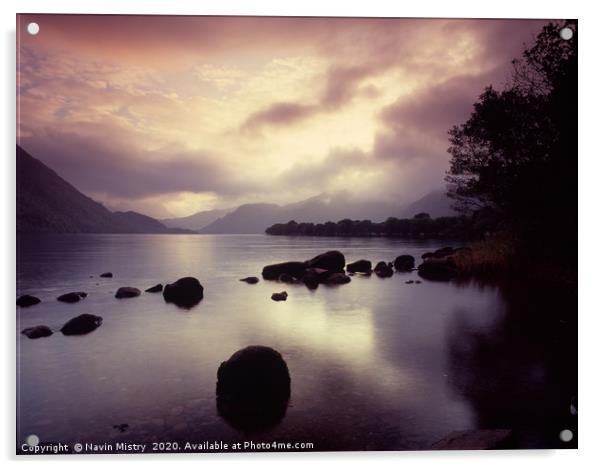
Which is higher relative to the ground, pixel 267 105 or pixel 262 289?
pixel 267 105

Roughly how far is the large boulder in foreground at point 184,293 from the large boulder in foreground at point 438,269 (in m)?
10.0

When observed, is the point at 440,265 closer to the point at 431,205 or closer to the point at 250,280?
the point at 250,280

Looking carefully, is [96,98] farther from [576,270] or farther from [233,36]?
[576,270]

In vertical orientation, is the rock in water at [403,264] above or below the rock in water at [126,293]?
above

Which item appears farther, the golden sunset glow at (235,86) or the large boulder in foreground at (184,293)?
the large boulder in foreground at (184,293)

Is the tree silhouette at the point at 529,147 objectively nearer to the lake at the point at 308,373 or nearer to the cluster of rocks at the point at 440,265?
the lake at the point at 308,373

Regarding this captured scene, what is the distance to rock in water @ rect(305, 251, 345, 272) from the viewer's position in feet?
63.0

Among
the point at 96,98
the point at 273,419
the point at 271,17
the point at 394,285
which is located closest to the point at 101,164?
the point at 96,98

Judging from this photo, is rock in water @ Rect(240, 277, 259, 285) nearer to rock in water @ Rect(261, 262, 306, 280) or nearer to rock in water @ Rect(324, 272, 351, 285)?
rock in water @ Rect(261, 262, 306, 280)

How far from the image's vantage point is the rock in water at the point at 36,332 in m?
7.64

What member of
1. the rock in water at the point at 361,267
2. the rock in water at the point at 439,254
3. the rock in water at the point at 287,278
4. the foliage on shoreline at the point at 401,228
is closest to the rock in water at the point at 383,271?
the rock in water at the point at 361,267

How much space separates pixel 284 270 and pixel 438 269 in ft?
23.7

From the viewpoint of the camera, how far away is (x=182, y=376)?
6.41m
